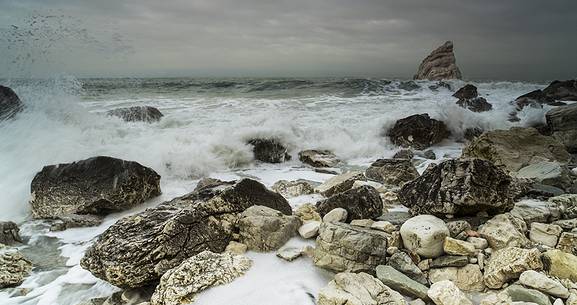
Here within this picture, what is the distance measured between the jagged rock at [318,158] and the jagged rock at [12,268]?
4.87 m

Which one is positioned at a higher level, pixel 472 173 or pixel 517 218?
pixel 472 173

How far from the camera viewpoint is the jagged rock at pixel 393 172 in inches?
213

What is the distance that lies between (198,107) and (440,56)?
3163 cm

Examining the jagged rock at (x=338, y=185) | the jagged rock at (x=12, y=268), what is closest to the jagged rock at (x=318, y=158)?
the jagged rock at (x=338, y=185)

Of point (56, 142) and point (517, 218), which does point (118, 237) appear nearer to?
point (517, 218)

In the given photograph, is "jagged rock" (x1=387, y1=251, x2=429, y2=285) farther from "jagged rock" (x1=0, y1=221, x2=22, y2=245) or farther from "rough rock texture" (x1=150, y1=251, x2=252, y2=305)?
"jagged rock" (x1=0, y1=221, x2=22, y2=245)

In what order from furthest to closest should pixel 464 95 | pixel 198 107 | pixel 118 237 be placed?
pixel 464 95, pixel 198 107, pixel 118 237

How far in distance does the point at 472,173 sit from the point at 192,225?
2.60m

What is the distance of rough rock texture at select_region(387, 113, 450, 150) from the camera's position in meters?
8.68

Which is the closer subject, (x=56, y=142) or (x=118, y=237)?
(x=118, y=237)

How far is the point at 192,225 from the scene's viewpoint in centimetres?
322

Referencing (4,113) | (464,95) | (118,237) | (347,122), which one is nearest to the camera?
(118,237)

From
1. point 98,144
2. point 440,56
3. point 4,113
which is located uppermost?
point 440,56

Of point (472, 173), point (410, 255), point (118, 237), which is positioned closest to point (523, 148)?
point (472, 173)
